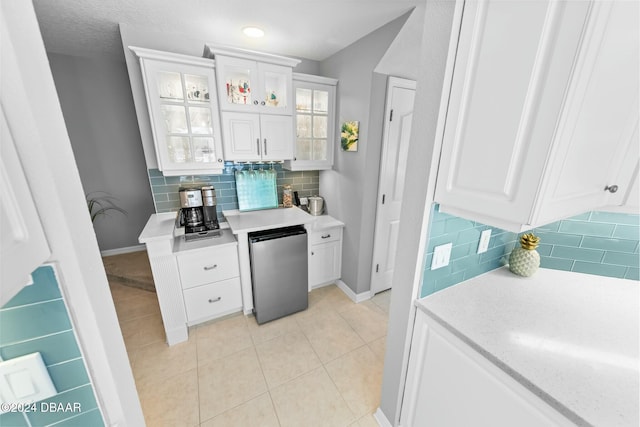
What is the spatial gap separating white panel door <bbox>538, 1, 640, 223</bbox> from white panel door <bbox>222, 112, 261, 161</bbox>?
199 cm

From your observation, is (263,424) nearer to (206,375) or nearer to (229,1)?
(206,375)

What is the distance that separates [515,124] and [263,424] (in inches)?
75.8

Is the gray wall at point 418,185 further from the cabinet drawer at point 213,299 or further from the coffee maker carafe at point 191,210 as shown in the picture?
the coffee maker carafe at point 191,210

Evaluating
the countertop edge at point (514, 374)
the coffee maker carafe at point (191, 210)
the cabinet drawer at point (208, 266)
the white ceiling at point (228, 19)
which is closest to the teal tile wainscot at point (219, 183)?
the coffee maker carafe at point (191, 210)

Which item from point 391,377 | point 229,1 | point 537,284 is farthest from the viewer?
point 229,1

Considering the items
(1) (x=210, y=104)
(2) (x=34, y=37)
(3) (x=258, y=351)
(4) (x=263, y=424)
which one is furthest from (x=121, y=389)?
(1) (x=210, y=104)

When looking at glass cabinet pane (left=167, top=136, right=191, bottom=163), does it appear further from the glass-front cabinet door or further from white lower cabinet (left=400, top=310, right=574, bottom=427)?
white lower cabinet (left=400, top=310, right=574, bottom=427)

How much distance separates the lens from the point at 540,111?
69 centimetres

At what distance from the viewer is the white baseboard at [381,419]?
1.42 m

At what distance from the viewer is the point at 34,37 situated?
0.50 metres

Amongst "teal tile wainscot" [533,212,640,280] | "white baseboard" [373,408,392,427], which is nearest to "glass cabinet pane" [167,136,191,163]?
"white baseboard" [373,408,392,427]

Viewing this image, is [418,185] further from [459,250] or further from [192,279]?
[192,279]

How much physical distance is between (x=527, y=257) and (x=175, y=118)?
100 inches

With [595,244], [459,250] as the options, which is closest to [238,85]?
[459,250]
